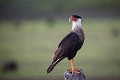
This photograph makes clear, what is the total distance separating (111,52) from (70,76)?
11.7ft

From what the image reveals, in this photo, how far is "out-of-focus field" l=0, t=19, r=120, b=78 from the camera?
6383mm

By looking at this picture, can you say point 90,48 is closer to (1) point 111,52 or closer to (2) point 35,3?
(1) point 111,52

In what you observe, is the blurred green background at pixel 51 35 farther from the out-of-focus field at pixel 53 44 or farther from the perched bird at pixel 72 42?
the perched bird at pixel 72 42

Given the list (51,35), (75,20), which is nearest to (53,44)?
(51,35)

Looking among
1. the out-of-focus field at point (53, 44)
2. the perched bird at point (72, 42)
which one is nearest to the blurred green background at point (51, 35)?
the out-of-focus field at point (53, 44)

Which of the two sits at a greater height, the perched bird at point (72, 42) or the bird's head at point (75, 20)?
the bird's head at point (75, 20)

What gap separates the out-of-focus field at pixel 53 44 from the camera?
638cm

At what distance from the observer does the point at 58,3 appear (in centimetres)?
719

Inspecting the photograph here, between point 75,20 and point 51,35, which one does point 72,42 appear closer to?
point 75,20

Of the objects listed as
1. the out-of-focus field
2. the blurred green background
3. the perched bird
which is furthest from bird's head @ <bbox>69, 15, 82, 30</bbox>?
the out-of-focus field

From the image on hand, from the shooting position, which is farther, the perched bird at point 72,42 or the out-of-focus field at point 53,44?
the out-of-focus field at point 53,44

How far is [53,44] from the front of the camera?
6410 mm

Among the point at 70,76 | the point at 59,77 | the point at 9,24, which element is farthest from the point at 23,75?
the point at 70,76

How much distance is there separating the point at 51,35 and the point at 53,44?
241mm
